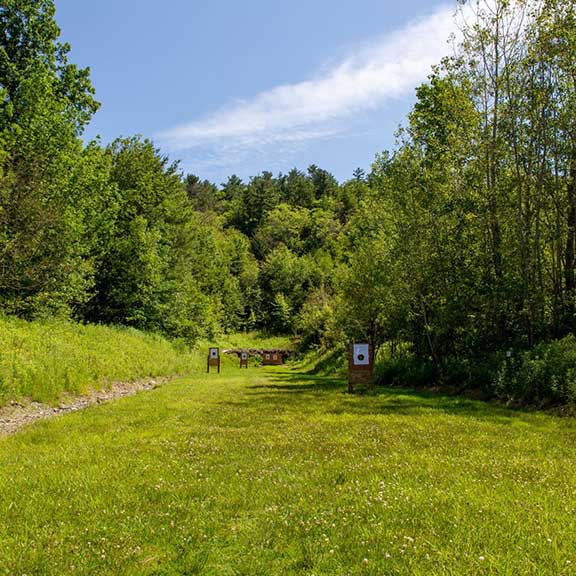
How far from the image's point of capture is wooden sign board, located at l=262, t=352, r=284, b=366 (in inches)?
2434

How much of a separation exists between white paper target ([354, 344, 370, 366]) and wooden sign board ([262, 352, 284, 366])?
141ft

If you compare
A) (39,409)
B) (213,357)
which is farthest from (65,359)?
(213,357)

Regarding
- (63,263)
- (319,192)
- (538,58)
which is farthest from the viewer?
(319,192)

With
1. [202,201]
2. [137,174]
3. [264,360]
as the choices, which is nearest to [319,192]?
[202,201]

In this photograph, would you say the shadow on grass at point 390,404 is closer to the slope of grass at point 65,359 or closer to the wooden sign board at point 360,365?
the wooden sign board at point 360,365

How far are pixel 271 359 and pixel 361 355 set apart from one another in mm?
44199

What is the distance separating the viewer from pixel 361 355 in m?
19.4

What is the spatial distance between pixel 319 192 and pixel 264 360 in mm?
92786

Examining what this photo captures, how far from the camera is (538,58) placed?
18531mm

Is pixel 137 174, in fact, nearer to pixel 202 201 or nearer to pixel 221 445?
pixel 221 445

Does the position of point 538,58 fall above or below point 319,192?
below

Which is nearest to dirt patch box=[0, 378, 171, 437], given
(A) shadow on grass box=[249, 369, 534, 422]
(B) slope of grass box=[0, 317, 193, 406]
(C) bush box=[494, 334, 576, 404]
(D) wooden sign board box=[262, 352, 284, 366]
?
(B) slope of grass box=[0, 317, 193, 406]

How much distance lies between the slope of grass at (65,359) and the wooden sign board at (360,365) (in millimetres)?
11426

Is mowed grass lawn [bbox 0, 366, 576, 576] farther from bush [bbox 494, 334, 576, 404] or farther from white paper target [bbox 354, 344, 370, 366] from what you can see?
white paper target [bbox 354, 344, 370, 366]
